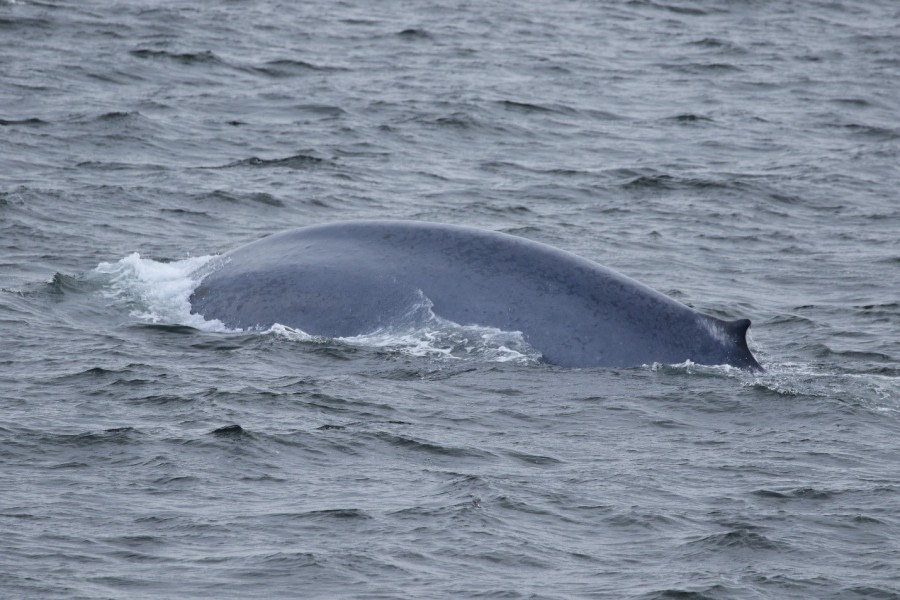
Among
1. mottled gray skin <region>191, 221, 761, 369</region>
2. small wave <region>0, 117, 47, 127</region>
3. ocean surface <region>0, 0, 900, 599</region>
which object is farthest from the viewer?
small wave <region>0, 117, 47, 127</region>

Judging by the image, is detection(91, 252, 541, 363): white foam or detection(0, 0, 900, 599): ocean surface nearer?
detection(0, 0, 900, 599): ocean surface

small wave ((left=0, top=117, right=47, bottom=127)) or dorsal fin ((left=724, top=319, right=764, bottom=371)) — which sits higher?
dorsal fin ((left=724, top=319, right=764, bottom=371))

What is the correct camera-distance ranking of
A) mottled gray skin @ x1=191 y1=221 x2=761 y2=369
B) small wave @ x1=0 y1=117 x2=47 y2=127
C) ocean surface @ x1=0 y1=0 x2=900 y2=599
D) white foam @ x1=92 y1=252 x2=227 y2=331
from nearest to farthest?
1. ocean surface @ x1=0 y1=0 x2=900 y2=599
2. mottled gray skin @ x1=191 y1=221 x2=761 y2=369
3. white foam @ x1=92 y1=252 x2=227 y2=331
4. small wave @ x1=0 y1=117 x2=47 y2=127

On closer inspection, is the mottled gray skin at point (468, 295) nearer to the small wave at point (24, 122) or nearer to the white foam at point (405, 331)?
the white foam at point (405, 331)

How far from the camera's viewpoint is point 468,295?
505 inches

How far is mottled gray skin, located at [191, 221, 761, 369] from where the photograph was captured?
12.6m

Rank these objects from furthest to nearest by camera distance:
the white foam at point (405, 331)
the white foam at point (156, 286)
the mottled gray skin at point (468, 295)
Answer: the white foam at point (156, 286) < the white foam at point (405, 331) < the mottled gray skin at point (468, 295)

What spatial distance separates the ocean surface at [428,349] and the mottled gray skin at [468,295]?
180 mm

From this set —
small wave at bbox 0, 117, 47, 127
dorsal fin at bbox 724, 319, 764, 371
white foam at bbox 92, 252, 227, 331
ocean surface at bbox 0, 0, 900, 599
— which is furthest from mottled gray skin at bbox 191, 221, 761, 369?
small wave at bbox 0, 117, 47, 127

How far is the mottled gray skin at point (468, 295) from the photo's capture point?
495 inches

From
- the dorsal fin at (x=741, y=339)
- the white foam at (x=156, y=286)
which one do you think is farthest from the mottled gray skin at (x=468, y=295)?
the white foam at (x=156, y=286)

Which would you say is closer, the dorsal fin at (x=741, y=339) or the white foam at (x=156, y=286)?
the dorsal fin at (x=741, y=339)

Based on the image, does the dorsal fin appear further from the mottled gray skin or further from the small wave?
the small wave

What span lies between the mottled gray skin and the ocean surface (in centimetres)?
18
